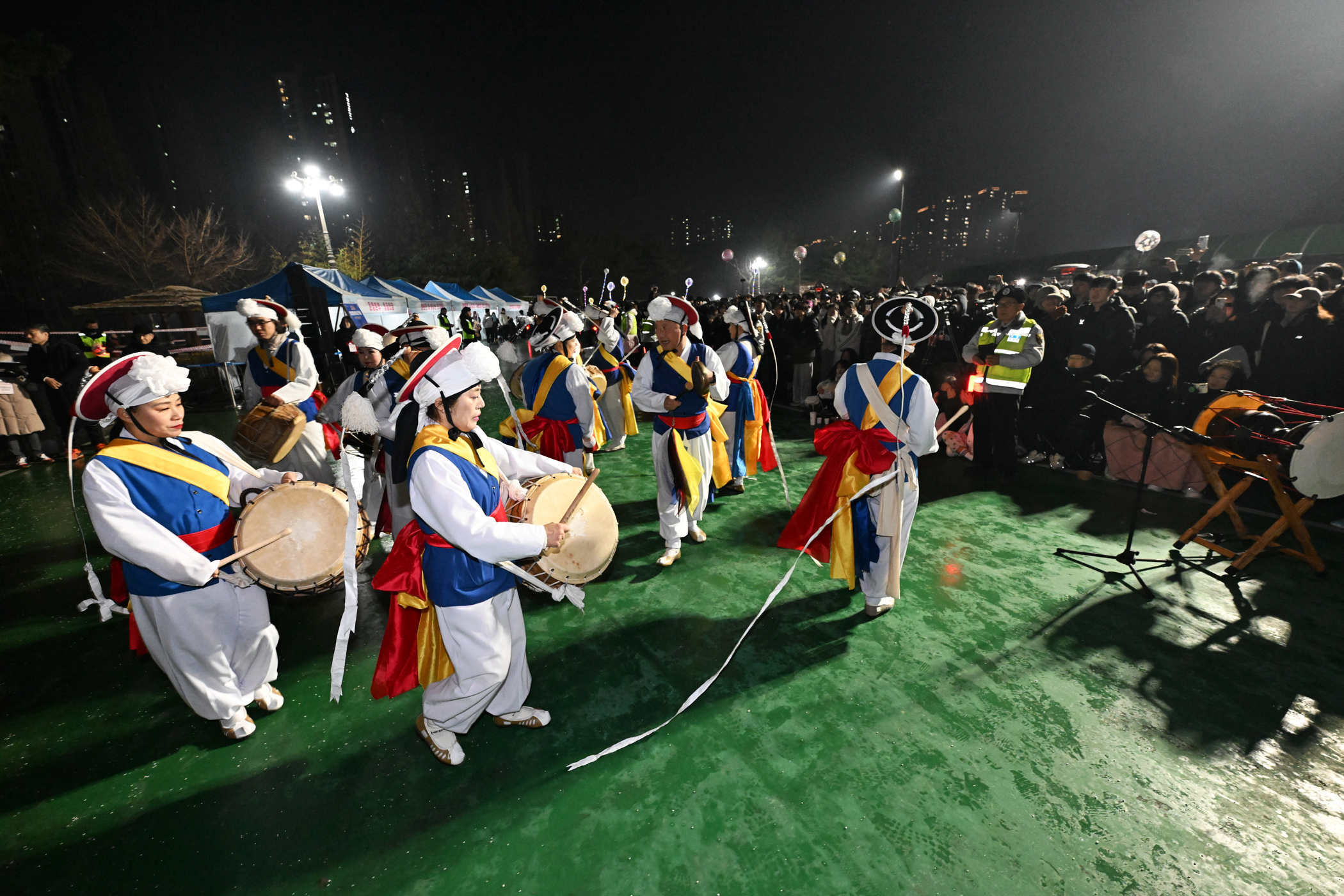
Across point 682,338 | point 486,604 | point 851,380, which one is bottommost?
point 486,604

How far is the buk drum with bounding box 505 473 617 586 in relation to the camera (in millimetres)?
2484

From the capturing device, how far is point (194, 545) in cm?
250

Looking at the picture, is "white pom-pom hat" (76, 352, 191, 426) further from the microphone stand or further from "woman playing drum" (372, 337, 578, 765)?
the microphone stand

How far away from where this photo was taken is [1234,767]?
2.41 meters

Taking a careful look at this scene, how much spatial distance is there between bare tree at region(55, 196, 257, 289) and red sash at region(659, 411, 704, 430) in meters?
30.9

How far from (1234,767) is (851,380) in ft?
8.66

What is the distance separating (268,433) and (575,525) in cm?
316

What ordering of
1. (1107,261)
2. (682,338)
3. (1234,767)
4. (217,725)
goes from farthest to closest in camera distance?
(1107,261), (682,338), (217,725), (1234,767)

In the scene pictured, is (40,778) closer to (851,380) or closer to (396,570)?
(396,570)

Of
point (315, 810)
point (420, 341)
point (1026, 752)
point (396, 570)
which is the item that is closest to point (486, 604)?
point (396, 570)

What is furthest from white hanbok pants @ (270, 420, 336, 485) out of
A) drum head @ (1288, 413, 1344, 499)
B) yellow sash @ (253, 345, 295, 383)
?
drum head @ (1288, 413, 1344, 499)

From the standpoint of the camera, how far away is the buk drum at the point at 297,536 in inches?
105

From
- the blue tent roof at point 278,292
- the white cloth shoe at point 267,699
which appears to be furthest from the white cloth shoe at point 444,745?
the blue tent roof at point 278,292

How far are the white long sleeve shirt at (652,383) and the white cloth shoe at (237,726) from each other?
10.2 ft
